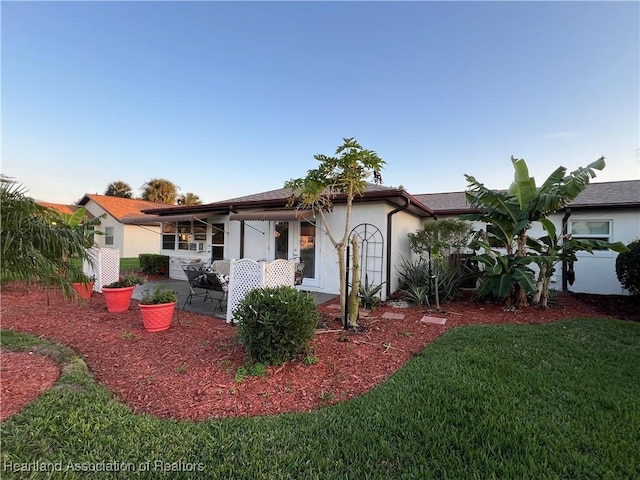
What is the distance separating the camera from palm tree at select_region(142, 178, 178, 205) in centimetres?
3703

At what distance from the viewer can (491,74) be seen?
29.8 ft

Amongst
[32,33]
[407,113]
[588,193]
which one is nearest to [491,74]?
[407,113]

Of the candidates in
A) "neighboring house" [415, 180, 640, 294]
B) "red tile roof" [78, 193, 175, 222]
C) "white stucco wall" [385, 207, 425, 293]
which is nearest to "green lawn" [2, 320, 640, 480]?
"white stucco wall" [385, 207, 425, 293]

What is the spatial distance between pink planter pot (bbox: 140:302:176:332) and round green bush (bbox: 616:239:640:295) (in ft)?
39.3

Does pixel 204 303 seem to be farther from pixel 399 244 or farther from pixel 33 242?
pixel 399 244

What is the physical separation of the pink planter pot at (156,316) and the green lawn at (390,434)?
1793mm

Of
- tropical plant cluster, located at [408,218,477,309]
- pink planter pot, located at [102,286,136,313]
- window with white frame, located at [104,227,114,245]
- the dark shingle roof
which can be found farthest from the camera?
window with white frame, located at [104,227,114,245]

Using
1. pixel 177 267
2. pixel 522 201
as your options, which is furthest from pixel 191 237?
pixel 522 201

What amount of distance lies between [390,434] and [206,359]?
3091 millimetres

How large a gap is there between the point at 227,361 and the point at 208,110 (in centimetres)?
1077

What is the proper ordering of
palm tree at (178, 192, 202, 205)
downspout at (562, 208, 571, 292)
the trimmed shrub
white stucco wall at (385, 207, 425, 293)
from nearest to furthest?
white stucco wall at (385, 207, 425, 293) < downspout at (562, 208, 571, 292) < the trimmed shrub < palm tree at (178, 192, 202, 205)

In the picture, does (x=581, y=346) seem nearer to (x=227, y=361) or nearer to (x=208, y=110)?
(x=227, y=361)

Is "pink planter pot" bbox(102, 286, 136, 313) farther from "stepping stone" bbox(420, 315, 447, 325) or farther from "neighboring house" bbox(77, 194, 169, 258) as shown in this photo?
"neighboring house" bbox(77, 194, 169, 258)

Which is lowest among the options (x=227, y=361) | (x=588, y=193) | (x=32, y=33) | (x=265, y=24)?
(x=227, y=361)
